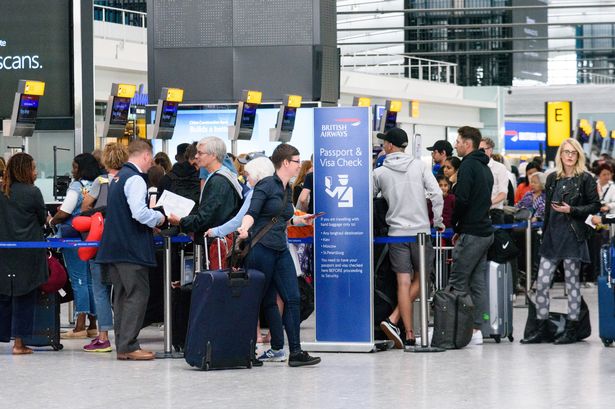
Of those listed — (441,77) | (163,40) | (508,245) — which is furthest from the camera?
(441,77)

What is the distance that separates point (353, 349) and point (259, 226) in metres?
1.48

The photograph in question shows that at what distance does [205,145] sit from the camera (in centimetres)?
862

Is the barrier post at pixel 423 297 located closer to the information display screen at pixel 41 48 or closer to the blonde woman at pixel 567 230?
the blonde woman at pixel 567 230

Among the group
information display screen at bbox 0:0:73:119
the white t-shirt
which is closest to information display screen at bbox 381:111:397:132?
information display screen at bbox 0:0:73:119

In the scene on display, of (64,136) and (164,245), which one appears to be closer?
(164,245)

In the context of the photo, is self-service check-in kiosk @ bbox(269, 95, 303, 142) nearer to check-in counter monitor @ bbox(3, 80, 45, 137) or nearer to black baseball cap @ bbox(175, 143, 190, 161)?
check-in counter monitor @ bbox(3, 80, 45, 137)

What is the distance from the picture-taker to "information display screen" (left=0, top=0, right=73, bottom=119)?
14.5m

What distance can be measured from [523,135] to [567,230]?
122ft

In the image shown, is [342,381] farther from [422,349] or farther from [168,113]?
[168,113]

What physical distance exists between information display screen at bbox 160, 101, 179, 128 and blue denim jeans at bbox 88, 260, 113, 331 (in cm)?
761

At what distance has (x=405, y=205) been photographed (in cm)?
927

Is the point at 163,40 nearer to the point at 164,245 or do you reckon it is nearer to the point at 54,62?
the point at 54,62

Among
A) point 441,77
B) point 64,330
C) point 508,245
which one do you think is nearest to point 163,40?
point 64,330

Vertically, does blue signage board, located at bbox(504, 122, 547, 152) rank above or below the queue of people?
above
